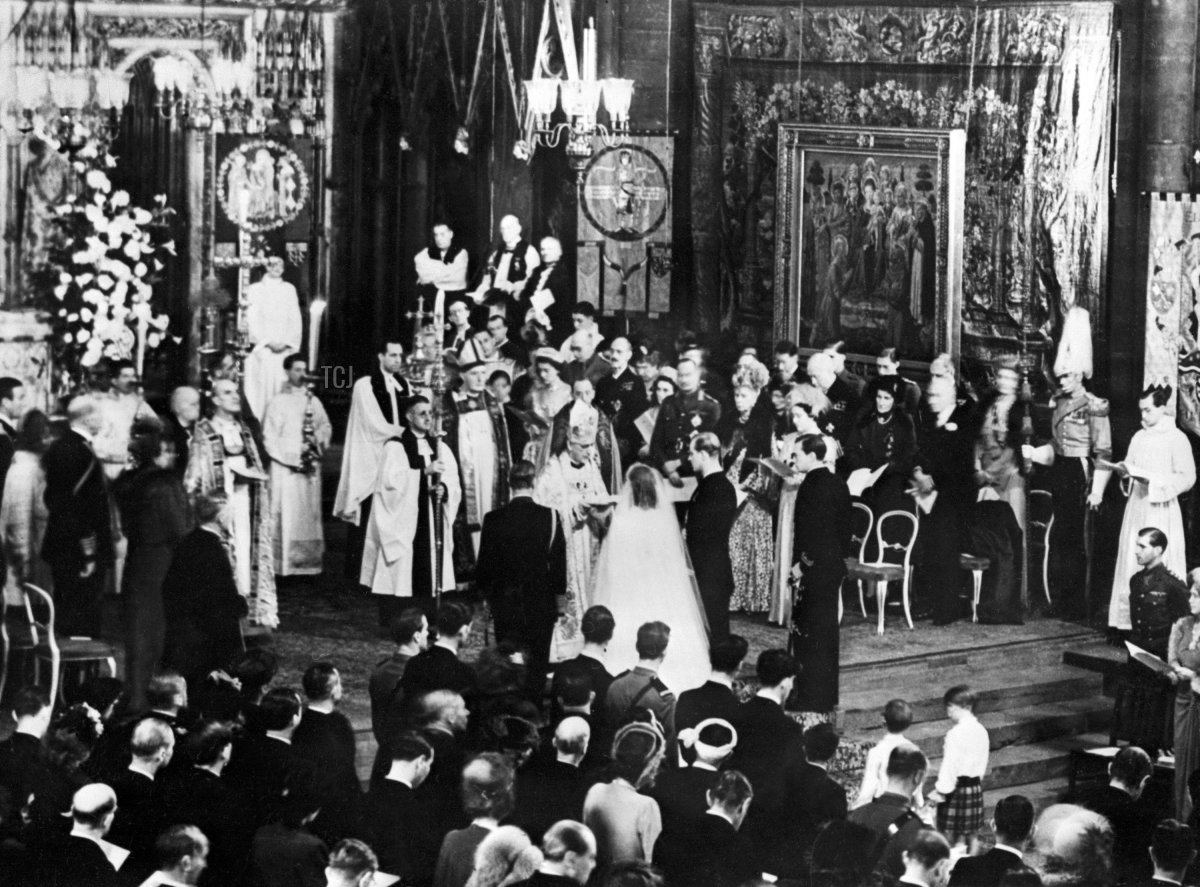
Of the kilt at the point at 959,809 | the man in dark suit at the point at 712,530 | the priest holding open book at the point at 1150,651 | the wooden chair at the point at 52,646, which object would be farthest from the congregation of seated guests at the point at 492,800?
the man in dark suit at the point at 712,530

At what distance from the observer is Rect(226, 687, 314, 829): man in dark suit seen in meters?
9.07

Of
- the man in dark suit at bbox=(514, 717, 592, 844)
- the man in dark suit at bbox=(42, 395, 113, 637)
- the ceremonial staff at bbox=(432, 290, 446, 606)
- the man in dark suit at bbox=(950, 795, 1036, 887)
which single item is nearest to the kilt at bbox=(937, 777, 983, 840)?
the man in dark suit at bbox=(950, 795, 1036, 887)

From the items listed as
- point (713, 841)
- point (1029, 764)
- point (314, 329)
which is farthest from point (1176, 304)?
point (713, 841)

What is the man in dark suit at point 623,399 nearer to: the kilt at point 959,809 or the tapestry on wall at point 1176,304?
the tapestry on wall at point 1176,304

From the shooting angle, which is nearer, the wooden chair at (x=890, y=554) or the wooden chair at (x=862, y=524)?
the wooden chair at (x=890, y=554)

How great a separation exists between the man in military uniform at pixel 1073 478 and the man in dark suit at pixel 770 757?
17.2 feet

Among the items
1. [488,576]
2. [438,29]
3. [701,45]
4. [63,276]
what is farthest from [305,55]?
[488,576]

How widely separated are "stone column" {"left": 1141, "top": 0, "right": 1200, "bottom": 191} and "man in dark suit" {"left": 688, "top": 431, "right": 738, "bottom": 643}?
4.03 metres

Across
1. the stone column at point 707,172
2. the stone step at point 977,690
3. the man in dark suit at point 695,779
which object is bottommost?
the stone step at point 977,690

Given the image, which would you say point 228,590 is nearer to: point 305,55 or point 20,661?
point 20,661

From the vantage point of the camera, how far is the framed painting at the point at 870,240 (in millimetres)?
16797

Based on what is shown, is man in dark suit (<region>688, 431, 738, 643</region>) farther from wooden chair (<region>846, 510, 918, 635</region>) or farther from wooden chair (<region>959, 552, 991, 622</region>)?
wooden chair (<region>959, 552, 991, 622</region>)

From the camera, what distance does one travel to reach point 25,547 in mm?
12648

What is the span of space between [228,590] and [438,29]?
7470 mm
